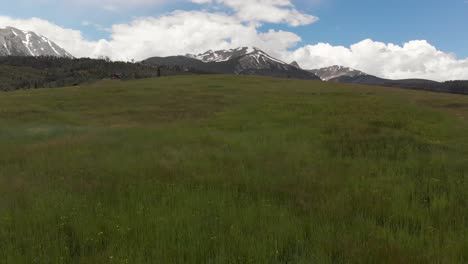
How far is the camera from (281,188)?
896cm

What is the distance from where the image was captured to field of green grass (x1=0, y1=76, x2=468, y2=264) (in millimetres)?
5504

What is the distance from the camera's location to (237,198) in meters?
8.18

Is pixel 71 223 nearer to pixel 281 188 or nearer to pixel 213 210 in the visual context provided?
pixel 213 210

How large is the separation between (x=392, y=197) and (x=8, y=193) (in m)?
9.79

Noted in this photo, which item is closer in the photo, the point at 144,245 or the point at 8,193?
the point at 144,245

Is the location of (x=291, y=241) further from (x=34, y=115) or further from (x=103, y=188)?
(x=34, y=115)

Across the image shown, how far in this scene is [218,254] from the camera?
5.41 m

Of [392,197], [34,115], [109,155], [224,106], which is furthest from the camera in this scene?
[224,106]

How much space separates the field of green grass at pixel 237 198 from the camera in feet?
18.1

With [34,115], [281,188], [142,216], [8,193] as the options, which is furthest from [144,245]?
[34,115]

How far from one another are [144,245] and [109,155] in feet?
29.2

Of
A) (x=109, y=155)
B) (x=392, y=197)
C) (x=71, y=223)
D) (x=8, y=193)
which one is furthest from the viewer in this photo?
(x=109, y=155)

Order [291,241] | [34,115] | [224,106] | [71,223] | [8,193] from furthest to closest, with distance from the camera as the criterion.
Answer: [224,106]
[34,115]
[8,193]
[71,223]
[291,241]

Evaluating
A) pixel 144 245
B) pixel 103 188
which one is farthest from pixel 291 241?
pixel 103 188
